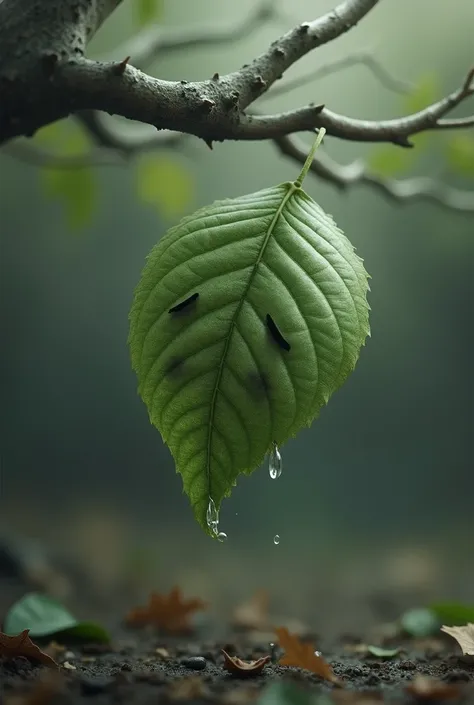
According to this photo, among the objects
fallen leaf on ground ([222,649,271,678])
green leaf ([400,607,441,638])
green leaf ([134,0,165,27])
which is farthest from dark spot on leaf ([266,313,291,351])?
green leaf ([134,0,165,27])

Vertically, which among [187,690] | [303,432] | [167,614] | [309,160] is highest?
[303,432]

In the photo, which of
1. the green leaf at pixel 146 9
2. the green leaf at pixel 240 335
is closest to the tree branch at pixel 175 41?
the green leaf at pixel 146 9

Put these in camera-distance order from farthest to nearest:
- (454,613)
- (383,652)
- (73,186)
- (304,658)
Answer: (73,186), (454,613), (383,652), (304,658)

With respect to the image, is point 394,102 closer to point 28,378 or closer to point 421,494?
point 421,494

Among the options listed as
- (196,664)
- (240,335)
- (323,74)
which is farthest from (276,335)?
(323,74)

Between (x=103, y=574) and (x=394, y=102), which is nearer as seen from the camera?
(x=103, y=574)

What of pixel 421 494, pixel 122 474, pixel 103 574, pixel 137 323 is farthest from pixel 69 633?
pixel 421 494

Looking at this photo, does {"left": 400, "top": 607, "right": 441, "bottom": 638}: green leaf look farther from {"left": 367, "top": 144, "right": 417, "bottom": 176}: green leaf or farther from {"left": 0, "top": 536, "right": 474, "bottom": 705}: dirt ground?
{"left": 367, "top": 144, "right": 417, "bottom": 176}: green leaf

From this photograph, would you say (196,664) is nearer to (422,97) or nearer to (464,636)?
(464,636)
